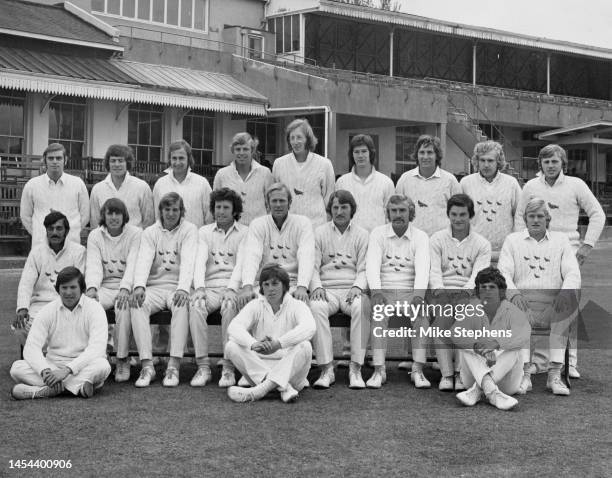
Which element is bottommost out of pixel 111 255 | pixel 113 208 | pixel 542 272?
pixel 542 272

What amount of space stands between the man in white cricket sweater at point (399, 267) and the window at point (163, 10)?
77.6 ft

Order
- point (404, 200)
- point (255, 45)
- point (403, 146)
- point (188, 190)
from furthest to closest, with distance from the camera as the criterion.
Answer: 1. point (403, 146)
2. point (255, 45)
3. point (188, 190)
4. point (404, 200)

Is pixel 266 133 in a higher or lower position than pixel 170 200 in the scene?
higher

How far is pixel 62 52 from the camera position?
26.1 metres

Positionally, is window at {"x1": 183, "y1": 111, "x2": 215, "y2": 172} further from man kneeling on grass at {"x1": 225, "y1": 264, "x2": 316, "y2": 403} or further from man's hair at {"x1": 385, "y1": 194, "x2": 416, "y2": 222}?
man kneeling on grass at {"x1": 225, "y1": 264, "x2": 316, "y2": 403}

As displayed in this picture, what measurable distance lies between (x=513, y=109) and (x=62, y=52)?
18224 mm

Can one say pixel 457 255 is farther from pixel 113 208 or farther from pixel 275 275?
pixel 113 208

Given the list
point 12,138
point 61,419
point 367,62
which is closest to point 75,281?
point 61,419

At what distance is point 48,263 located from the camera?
8352mm

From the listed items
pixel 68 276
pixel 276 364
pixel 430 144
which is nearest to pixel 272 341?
pixel 276 364

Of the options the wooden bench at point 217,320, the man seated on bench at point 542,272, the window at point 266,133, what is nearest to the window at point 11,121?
the window at point 266,133

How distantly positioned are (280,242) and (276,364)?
4.38 feet

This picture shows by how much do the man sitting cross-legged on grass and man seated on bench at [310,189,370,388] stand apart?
883mm

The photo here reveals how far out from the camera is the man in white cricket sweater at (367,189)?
8.81m
